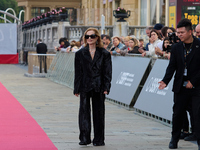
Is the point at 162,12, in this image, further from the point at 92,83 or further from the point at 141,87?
the point at 92,83

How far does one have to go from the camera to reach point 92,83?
8.22 m

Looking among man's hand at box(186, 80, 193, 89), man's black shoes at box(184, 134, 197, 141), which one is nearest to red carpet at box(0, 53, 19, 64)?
man's black shoes at box(184, 134, 197, 141)

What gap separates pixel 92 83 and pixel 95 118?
A: 0.57 metres

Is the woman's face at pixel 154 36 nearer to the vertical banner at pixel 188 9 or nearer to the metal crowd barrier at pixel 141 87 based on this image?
the metal crowd barrier at pixel 141 87

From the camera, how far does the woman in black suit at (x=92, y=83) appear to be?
824 centimetres

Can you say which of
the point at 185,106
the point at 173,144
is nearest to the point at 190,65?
the point at 185,106

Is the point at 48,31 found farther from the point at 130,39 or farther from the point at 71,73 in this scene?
the point at 130,39

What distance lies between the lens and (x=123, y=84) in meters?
13.6

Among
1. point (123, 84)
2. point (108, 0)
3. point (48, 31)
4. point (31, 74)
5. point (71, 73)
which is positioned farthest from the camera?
point (108, 0)

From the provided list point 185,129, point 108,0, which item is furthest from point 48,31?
point 185,129

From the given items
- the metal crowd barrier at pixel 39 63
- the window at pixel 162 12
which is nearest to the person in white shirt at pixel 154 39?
the metal crowd barrier at pixel 39 63

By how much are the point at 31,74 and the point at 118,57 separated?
12851 millimetres

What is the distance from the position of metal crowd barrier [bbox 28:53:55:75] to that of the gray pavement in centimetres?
946

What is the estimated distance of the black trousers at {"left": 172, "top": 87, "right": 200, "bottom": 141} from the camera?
7777mm
